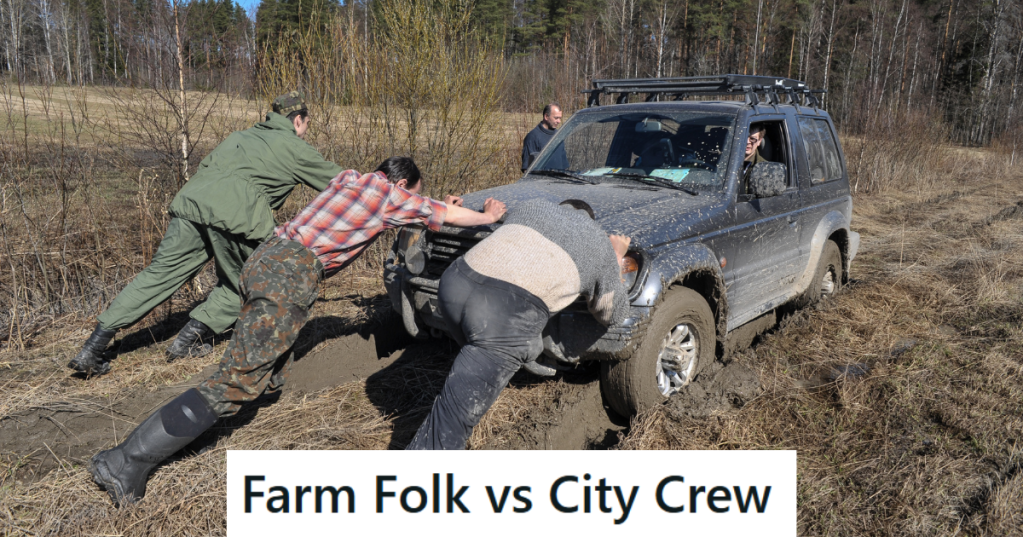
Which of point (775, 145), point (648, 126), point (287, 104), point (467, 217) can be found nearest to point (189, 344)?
point (287, 104)

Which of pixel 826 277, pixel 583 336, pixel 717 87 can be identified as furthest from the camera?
pixel 826 277

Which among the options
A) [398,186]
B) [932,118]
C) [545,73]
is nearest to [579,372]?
[398,186]

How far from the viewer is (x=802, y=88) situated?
19.5 ft

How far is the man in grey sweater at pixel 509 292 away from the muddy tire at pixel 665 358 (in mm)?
895

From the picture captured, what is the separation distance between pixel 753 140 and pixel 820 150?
1.27 meters

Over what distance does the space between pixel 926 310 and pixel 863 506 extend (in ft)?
12.4

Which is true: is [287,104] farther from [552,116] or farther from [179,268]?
[552,116]

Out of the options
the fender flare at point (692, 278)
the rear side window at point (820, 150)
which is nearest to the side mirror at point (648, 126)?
the fender flare at point (692, 278)

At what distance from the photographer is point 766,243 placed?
4898 millimetres

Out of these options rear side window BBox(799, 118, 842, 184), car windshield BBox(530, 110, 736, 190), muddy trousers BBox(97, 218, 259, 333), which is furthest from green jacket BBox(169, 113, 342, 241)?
rear side window BBox(799, 118, 842, 184)

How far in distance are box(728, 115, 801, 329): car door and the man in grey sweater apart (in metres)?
2.00

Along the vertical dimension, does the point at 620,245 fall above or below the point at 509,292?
above

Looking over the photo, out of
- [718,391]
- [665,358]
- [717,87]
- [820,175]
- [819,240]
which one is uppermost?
[717,87]

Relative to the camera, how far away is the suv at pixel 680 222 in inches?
146
